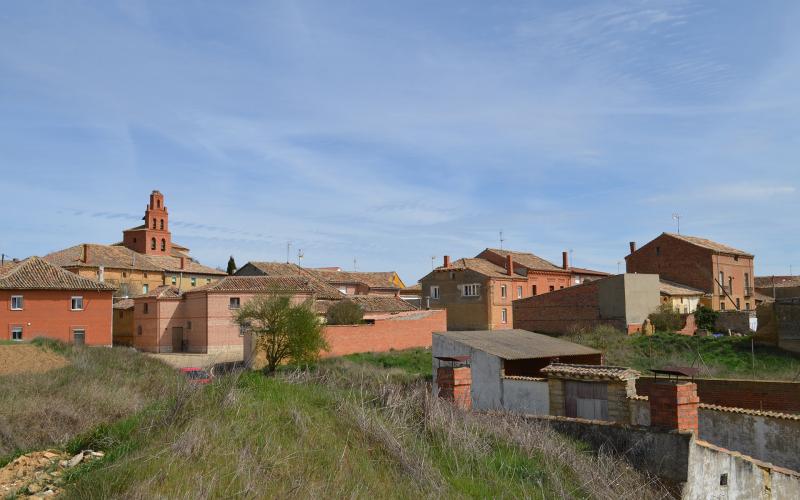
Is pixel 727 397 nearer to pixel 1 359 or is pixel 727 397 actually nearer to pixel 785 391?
pixel 785 391

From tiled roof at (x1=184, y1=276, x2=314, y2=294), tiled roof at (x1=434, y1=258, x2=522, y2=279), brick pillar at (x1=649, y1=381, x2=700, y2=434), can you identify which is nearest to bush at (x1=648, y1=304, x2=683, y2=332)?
tiled roof at (x1=434, y1=258, x2=522, y2=279)

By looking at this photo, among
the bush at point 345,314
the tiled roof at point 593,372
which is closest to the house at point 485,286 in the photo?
the bush at point 345,314

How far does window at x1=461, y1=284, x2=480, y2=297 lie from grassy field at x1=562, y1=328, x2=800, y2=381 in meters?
11.9

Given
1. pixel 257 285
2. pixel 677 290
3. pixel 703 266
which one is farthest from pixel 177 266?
pixel 703 266

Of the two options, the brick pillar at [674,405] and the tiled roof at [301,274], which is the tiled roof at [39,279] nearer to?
the tiled roof at [301,274]

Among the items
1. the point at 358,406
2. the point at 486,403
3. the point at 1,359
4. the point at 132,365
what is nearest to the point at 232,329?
the point at 132,365

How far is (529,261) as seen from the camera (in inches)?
2115

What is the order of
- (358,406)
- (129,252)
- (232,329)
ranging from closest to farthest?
(358,406) → (232,329) → (129,252)

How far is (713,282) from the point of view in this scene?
45.6m

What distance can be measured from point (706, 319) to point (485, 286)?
584 inches

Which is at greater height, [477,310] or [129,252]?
[129,252]

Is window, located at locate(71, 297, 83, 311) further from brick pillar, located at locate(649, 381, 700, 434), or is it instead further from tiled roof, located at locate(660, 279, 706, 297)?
tiled roof, located at locate(660, 279, 706, 297)

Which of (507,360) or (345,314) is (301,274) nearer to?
(345,314)

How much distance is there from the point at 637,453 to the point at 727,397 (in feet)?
33.2
